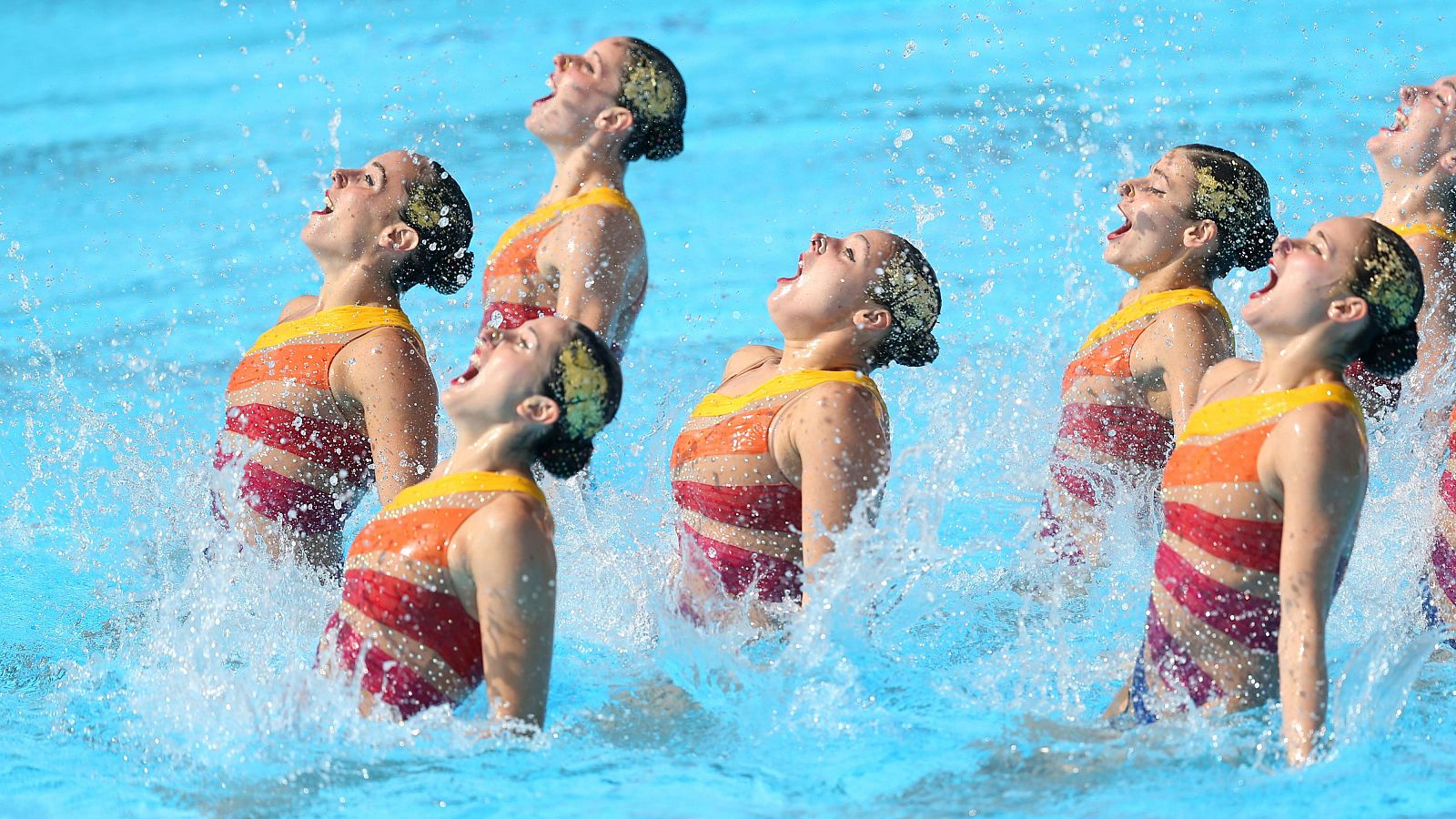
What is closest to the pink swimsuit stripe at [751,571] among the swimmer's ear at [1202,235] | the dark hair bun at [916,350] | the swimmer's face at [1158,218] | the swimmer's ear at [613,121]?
the dark hair bun at [916,350]

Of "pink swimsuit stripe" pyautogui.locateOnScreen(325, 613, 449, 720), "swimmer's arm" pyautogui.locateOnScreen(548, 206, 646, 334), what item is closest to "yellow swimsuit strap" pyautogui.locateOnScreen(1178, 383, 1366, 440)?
"pink swimsuit stripe" pyautogui.locateOnScreen(325, 613, 449, 720)

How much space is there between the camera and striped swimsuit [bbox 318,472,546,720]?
3.22 meters

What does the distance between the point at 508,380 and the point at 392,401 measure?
2.53ft

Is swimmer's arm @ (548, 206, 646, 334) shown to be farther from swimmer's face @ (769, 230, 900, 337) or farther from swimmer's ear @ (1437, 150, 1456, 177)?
swimmer's ear @ (1437, 150, 1456, 177)

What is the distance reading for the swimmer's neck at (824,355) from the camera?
3.82 metres

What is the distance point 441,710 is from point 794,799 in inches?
30.9

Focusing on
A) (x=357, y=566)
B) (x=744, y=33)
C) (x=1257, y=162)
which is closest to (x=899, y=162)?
(x=1257, y=162)

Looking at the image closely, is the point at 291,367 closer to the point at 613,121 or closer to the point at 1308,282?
the point at 613,121

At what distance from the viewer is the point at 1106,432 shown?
14.5 feet

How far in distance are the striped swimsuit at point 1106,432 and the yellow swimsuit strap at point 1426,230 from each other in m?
0.82

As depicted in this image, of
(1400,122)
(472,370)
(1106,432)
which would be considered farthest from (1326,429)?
(1400,122)

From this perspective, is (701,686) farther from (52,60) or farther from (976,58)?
(52,60)

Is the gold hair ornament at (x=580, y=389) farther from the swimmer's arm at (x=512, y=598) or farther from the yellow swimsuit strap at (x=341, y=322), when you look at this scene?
the yellow swimsuit strap at (x=341, y=322)

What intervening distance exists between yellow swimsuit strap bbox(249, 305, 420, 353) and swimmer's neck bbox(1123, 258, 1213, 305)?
1.91 meters
